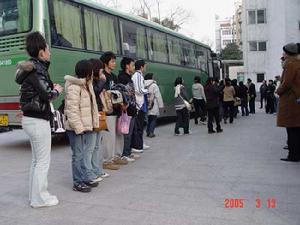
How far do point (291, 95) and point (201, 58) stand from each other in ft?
44.0

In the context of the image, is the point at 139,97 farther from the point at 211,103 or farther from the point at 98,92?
the point at 211,103

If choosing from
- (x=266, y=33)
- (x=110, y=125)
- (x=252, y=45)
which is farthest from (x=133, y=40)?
(x=266, y=33)

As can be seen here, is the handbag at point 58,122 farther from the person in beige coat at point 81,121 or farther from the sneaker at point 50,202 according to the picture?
the sneaker at point 50,202

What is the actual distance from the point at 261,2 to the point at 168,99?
26954 millimetres

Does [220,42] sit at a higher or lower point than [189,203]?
higher

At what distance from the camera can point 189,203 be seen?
16.0ft

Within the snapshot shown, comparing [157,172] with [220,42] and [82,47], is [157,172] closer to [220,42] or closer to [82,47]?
[82,47]

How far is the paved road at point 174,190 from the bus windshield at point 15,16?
2702mm

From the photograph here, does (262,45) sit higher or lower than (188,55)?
higher

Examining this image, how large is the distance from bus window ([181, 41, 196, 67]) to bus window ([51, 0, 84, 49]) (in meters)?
7.81

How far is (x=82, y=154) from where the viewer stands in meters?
5.54

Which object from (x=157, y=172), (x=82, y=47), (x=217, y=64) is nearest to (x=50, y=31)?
(x=82, y=47)

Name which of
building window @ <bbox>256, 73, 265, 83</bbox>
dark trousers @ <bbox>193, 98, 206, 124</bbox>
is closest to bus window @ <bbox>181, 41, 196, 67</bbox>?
dark trousers @ <bbox>193, 98, 206, 124</bbox>

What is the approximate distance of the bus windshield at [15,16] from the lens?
898 centimetres
